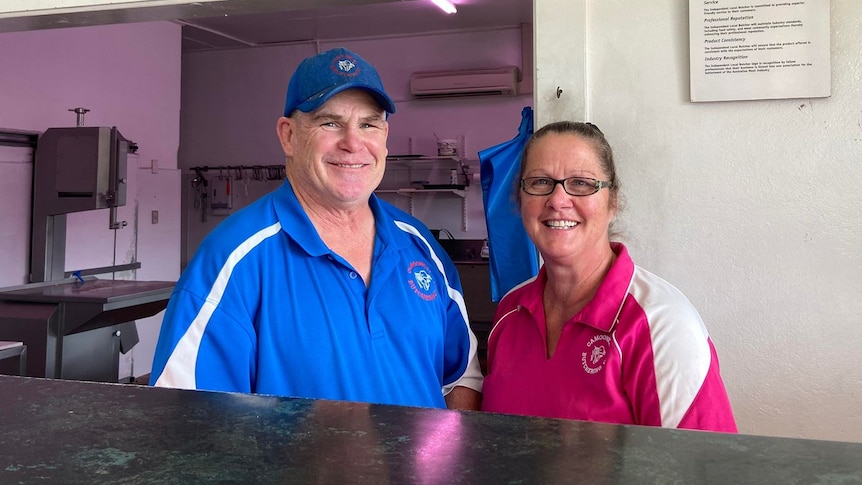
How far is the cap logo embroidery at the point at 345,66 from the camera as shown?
1.66 metres

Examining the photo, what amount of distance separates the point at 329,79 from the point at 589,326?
36.0 inches

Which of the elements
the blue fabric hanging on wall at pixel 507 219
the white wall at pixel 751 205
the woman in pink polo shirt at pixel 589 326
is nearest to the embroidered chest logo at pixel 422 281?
the woman in pink polo shirt at pixel 589 326

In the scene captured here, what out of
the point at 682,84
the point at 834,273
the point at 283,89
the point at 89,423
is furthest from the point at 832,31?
the point at 283,89

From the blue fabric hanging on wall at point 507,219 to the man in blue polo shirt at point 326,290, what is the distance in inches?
9.7

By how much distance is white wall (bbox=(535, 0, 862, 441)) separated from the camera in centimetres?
173

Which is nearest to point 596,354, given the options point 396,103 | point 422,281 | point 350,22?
point 422,281

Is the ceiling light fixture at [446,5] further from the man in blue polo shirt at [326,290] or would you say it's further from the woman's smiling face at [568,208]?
the woman's smiling face at [568,208]

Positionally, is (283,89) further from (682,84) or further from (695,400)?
(695,400)

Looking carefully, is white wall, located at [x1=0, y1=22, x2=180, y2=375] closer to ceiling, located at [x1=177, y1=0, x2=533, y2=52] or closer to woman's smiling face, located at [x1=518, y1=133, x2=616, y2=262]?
ceiling, located at [x1=177, y1=0, x2=533, y2=52]

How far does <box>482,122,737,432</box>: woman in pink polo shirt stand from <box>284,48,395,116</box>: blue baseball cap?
48cm

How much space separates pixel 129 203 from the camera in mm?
5617

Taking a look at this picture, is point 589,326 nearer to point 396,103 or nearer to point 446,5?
point 446,5

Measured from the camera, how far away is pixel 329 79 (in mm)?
1658

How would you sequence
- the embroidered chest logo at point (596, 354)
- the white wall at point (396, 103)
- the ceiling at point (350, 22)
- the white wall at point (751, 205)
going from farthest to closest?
the white wall at point (396, 103) < the ceiling at point (350, 22) < the white wall at point (751, 205) < the embroidered chest logo at point (596, 354)
